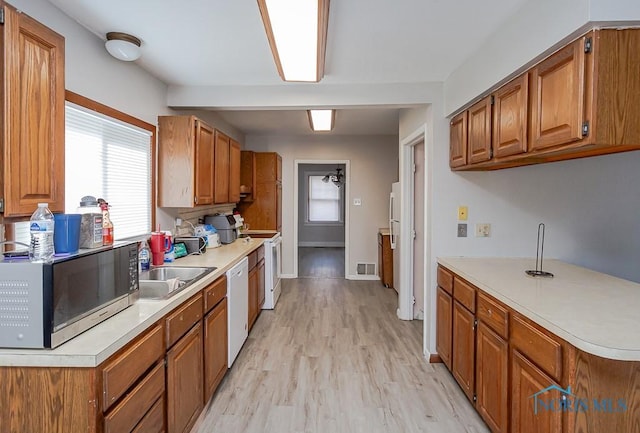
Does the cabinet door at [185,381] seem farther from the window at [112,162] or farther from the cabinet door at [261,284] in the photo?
the cabinet door at [261,284]

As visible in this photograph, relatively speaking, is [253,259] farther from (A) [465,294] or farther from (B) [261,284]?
(A) [465,294]

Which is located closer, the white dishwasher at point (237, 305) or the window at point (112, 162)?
the window at point (112, 162)

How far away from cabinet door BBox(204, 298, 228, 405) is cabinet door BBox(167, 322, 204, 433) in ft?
0.29

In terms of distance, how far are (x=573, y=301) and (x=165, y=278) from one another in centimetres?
249

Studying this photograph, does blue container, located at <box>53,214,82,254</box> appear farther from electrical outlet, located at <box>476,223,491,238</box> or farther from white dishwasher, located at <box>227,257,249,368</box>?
electrical outlet, located at <box>476,223,491,238</box>

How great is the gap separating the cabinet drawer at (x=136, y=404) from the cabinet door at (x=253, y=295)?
196 centimetres

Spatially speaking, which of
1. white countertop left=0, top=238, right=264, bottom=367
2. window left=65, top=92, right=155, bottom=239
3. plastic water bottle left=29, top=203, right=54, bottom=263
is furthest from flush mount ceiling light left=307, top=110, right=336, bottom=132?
plastic water bottle left=29, top=203, right=54, bottom=263

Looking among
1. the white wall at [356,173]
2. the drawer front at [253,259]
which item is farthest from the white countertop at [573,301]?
the white wall at [356,173]

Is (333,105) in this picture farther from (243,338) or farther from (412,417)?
(412,417)

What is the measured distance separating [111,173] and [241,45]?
126 cm

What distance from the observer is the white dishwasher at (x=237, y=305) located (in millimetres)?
2816

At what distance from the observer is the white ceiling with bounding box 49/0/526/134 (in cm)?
194

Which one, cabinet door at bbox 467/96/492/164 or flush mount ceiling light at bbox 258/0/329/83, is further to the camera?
cabinet door at bbox 467/96/492/164

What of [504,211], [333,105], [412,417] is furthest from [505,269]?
[333,105]
